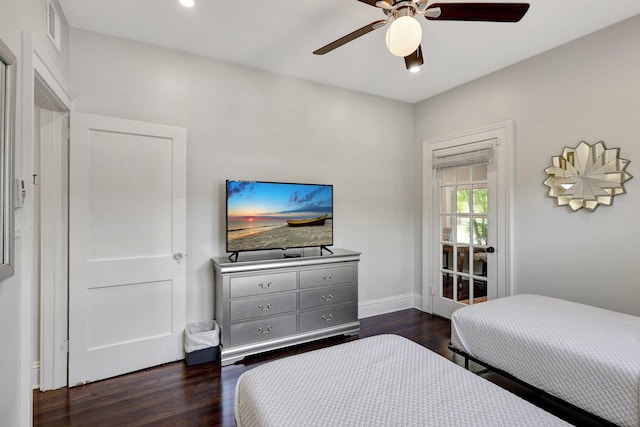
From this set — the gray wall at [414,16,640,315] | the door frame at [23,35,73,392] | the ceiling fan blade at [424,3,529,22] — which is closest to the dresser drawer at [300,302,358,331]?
the gray wall at [414,16,640,315]

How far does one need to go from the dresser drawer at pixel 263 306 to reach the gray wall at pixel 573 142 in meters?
2.28

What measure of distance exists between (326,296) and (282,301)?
1.58 feet

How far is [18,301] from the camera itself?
1.52 m

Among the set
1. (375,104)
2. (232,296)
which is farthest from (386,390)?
(375,104)

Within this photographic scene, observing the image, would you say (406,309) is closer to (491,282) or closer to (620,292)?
(491,282)

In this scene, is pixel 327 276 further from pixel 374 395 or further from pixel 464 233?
pixel 374 395

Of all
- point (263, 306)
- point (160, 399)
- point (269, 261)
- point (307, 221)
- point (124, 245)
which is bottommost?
point (160, 399)

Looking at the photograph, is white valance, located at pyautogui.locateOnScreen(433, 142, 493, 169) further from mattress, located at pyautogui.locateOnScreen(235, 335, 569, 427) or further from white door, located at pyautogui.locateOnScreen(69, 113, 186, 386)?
white door, located at pyautogui.locateOnScreen(69, 113, 186, 386)

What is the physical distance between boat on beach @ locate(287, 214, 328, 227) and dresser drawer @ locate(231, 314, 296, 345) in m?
0.90

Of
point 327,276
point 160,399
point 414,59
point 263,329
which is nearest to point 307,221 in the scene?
point 327,276

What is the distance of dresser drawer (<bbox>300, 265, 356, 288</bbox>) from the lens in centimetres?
305

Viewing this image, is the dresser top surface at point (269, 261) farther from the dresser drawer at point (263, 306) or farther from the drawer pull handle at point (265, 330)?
the drawer pull handle at point (265, 330)

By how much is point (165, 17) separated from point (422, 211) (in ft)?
11.1

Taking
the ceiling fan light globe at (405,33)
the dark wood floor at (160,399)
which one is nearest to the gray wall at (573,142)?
the dark wood floor at (160,399)
